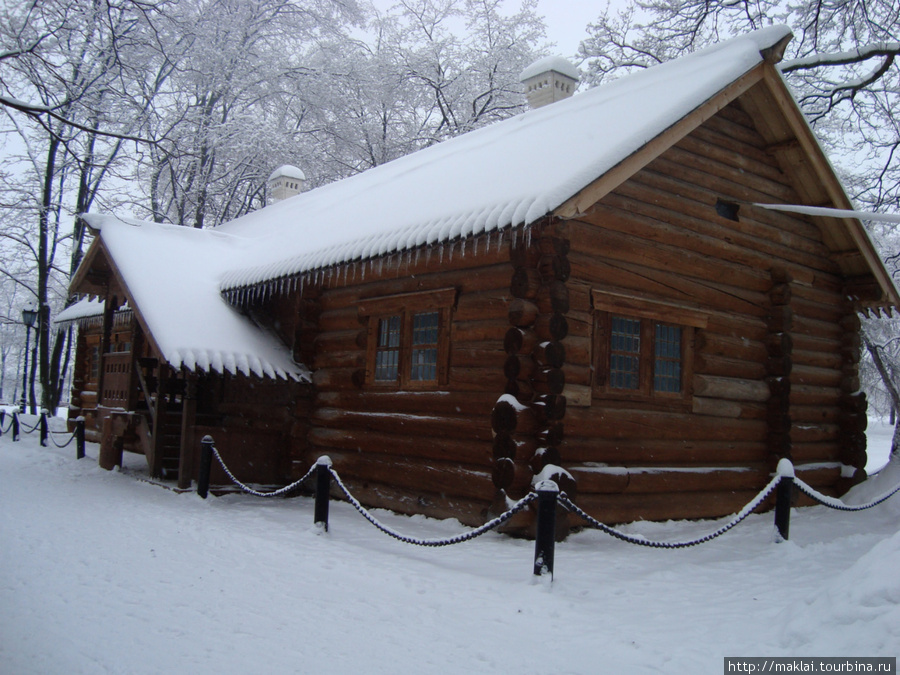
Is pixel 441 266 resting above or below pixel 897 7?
below

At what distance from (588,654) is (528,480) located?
3.11m

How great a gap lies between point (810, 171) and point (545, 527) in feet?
24.6

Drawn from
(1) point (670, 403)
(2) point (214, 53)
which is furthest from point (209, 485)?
(2) point (214, 53)

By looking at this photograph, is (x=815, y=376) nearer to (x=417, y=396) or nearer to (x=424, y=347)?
(x=424, y=347)

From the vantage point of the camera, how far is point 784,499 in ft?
26.2

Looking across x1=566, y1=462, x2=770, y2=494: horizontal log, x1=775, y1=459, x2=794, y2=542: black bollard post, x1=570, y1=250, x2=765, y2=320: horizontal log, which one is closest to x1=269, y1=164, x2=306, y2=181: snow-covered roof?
x1=570, y1=250, x2=765, y2=320: horizontal log

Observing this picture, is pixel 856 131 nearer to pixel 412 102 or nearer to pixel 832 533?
pixel 832 533

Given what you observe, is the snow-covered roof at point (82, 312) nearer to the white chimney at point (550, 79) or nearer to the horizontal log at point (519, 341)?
the white chimney at point (550, 79)

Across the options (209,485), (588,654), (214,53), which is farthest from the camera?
(214,53)

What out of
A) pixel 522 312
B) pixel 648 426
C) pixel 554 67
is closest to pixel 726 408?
pixel 648 426

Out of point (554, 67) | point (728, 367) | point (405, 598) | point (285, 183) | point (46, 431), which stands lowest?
point (405, 598)

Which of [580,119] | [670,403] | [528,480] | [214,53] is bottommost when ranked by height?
[528,480]

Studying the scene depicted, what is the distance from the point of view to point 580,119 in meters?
10.3

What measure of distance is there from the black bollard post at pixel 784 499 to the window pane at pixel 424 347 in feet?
13.4
